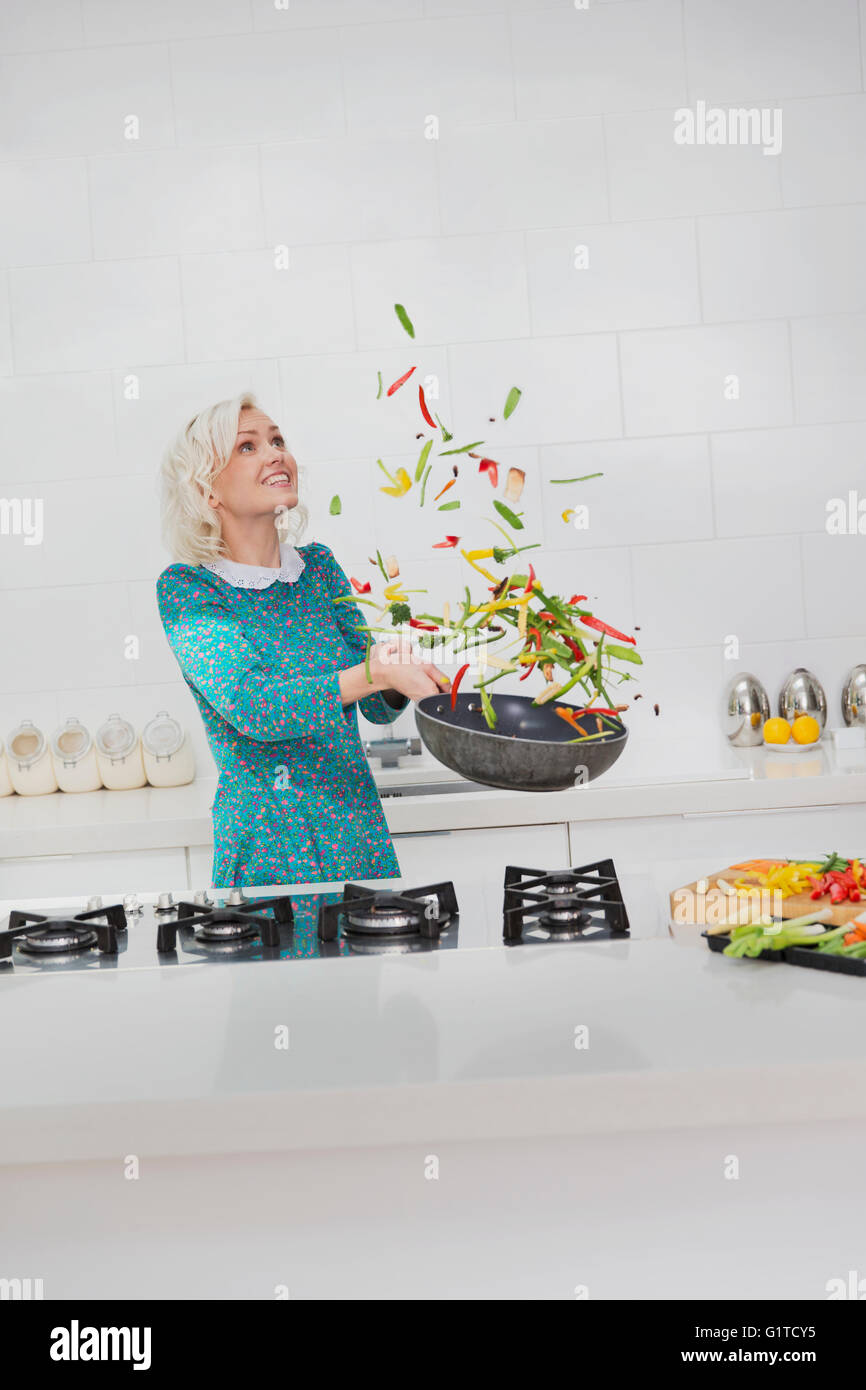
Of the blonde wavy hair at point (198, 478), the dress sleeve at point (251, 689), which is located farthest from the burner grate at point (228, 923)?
the blonde wavy hair at point (198, 478)

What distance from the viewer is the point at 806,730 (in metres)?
2.95

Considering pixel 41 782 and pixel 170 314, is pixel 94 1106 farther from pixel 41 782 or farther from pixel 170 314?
pixel 170 314

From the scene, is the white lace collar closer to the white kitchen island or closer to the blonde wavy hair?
the blonde wavy hair

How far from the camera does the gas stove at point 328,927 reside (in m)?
1.53

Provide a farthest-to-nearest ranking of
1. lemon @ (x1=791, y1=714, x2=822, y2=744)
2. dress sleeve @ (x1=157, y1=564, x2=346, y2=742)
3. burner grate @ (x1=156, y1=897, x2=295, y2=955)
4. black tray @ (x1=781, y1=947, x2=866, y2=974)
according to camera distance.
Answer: lemon @ (x1=791, y1=714, x2=822, y2=744) → dress sleeve @ (x1=157, y1=564, x2=346, y2=742) → burner grate @ (x1=156, y1=897, x2=295, y2=955) → black tray @ (x1=781, y1=947, x2=866, y2=974)

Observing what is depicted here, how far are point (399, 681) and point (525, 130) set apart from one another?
1997 mm

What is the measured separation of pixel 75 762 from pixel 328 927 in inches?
62.5

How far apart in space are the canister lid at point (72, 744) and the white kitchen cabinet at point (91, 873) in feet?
1.41

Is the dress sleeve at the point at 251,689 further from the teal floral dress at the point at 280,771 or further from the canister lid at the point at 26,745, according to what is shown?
the canister lid at the point at 26,745

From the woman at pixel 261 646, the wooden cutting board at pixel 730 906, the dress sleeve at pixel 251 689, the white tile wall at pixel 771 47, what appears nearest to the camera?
the wooden cutting board at pixel 730 906

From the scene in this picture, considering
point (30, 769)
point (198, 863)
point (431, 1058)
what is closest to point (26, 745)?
point (30, 769)

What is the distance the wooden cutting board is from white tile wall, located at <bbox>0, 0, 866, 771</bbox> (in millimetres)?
1613

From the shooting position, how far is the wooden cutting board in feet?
4.75

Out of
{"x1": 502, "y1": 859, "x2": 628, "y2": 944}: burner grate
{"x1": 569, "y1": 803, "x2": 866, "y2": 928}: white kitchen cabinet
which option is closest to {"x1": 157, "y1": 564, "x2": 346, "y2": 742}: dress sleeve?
{"x1": 502, "y1": 859, "x2": 628, "y2": 944}: burner grate
